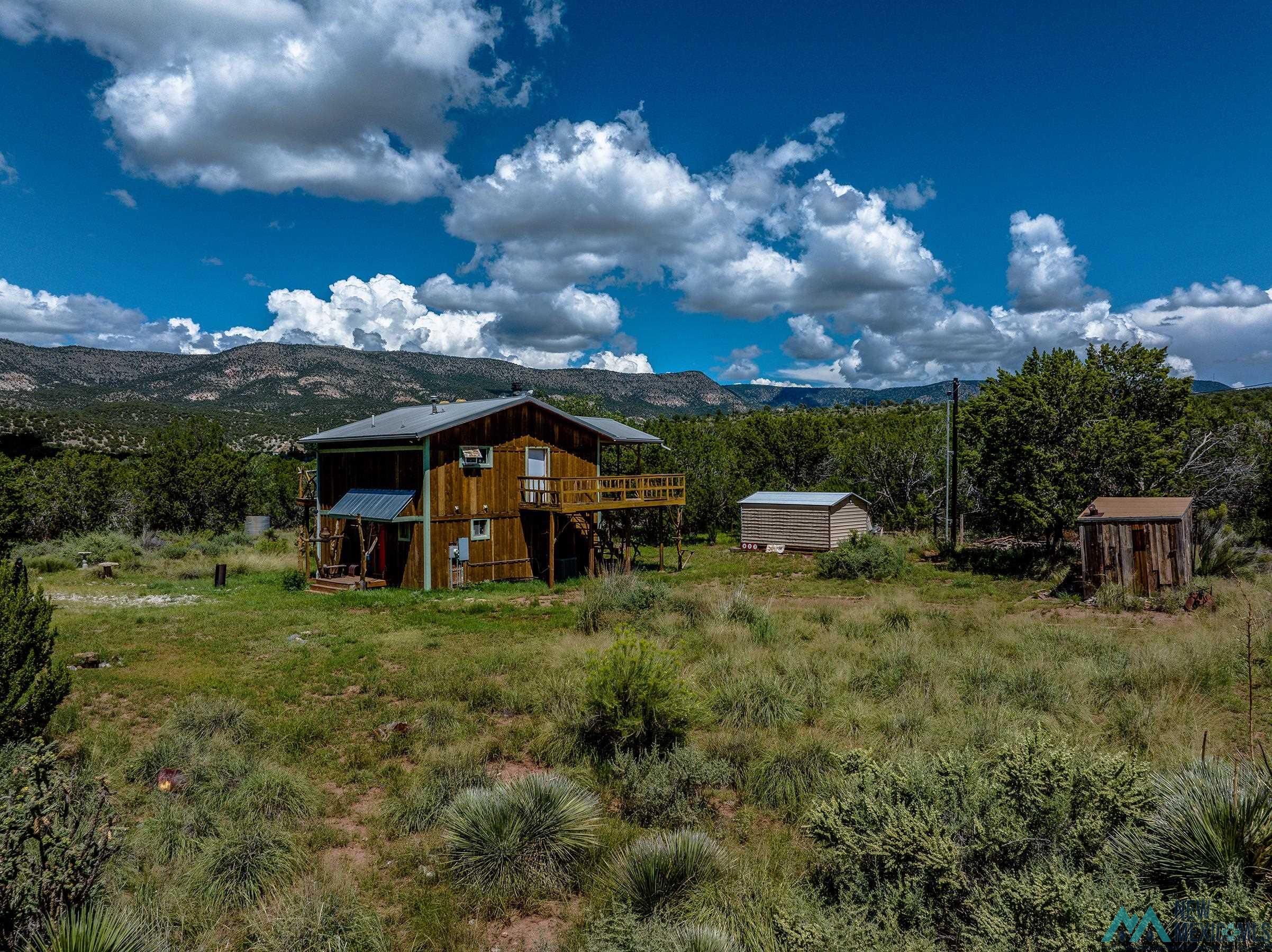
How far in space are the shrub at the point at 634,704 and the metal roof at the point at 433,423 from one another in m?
14.5

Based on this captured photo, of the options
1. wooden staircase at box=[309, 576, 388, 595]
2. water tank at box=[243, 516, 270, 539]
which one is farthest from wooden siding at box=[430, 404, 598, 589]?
water tank at box=[243, 516, 270, 539]

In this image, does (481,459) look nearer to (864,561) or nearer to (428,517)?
(428,517)

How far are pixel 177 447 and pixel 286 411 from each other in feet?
250

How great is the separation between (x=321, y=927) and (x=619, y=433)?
23622 mm

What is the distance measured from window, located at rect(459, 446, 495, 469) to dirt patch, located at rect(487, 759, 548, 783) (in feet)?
50.7

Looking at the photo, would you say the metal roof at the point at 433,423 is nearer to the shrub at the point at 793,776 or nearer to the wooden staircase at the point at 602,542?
the wooden staircase at the point at 602,542

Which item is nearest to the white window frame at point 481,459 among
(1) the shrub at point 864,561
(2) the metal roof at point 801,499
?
(1) the shrub at point 864,561

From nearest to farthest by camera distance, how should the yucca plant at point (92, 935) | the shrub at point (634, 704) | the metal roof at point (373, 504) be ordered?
the yucca plant at point (92, 935) → the shrub at point (634, 704) → the metal roof at point (373, 504)

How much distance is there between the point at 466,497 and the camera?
885 inches

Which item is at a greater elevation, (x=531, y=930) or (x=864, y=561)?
(x=864, y=561)

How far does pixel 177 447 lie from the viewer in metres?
33.4

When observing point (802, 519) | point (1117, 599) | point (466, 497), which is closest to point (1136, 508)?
point (1117, 599)

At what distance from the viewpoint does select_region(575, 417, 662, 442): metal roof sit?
2595 cm

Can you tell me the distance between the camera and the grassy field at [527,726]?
504 cm
